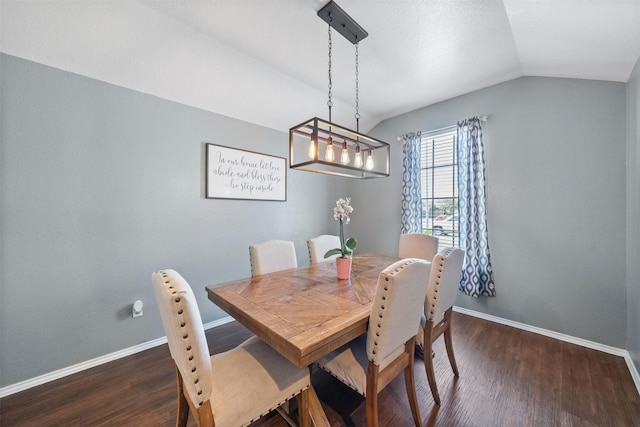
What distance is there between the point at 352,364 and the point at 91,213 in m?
2.36

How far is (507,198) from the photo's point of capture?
273 cm

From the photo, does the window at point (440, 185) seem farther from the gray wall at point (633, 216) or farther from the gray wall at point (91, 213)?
the gray wall at point (91, 213)

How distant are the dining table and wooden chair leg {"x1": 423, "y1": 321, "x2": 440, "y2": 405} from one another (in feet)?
1.53

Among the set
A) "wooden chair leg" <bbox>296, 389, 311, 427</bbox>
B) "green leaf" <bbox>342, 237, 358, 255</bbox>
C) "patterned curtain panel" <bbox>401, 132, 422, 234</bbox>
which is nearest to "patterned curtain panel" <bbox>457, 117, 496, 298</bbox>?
"patterned curtain panel" <bbox>401, 132, 422, 234</bbox>

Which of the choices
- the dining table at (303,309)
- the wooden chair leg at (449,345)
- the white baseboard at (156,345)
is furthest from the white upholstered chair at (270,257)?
the wooden chair leg at (449,345)

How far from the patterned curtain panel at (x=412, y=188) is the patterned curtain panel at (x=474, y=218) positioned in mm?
572

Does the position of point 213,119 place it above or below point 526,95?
below

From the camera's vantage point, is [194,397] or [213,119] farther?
[213,119]

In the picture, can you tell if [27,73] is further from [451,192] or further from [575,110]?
[575,110]

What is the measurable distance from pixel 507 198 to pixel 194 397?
329 centimetres

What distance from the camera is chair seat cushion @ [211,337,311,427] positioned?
1.04 m

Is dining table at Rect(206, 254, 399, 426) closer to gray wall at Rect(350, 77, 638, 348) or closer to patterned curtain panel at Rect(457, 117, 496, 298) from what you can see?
patterned curtain panel at Rect(457, 117, 496, 298)

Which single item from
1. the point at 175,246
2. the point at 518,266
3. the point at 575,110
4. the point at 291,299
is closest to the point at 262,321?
the point at 291,299

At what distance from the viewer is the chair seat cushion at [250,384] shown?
1.04m
